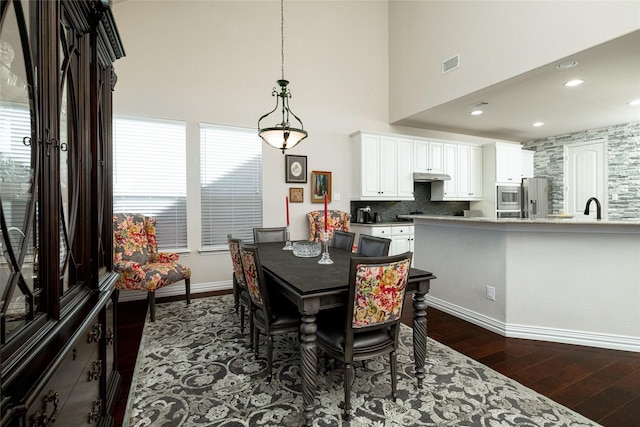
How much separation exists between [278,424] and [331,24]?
5652 millimetres

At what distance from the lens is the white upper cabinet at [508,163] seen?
598 centimetres

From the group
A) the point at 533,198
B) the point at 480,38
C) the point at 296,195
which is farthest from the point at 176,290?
the point at 533,198

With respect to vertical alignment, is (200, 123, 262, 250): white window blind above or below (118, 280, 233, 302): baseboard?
above

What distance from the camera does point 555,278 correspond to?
2.75m

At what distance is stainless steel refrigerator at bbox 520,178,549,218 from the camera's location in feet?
20.5

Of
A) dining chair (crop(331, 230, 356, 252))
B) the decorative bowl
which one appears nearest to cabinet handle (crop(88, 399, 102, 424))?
the decorative bowl

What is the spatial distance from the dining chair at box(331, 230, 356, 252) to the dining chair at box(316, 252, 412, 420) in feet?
4.27

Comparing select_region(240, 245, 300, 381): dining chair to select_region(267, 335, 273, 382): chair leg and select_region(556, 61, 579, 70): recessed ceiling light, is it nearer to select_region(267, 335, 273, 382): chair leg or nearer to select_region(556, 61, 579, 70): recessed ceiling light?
select_region(267, 335, 273, 382): chair leg

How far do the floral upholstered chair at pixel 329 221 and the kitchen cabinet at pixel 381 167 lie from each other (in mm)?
470

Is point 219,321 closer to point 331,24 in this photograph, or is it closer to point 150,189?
point 150,189

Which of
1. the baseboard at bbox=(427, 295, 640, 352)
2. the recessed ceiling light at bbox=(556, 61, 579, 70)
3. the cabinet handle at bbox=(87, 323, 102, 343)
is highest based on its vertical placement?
the recessed ceiling light at bbox=(556, 61, 579, 70)

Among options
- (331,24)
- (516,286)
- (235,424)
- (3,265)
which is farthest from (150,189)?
(516,286)

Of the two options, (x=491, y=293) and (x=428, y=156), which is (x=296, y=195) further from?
(x=491, y=293)

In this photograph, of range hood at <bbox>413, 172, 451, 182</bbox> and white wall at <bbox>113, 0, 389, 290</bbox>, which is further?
range hood at <bbox>413, 172, 451, 182</bbox>
